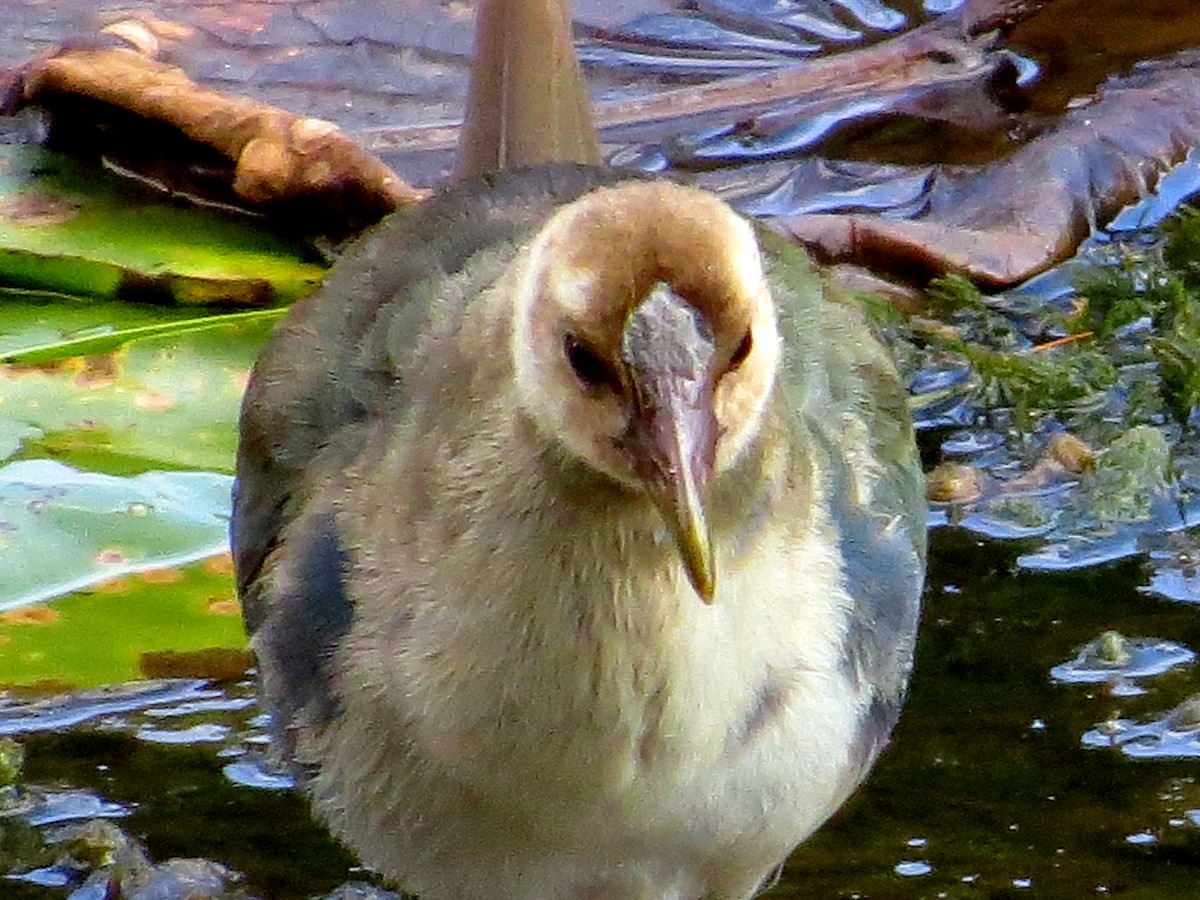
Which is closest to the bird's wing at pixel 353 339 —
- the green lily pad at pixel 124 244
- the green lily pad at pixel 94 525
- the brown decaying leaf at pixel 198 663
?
the brown decaying leaf at pixel 198 663

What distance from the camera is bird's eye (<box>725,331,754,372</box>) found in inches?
90.0

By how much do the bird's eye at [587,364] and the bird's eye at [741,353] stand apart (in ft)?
0.36

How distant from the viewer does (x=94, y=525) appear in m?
3.71

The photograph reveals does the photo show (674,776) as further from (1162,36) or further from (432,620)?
(1162,36)

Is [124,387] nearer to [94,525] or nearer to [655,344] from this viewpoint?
[94,525]

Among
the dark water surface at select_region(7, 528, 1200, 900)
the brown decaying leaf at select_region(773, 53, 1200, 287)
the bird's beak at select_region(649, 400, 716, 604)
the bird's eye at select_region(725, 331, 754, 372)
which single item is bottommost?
the dark water surface at select_region(7, 528, 1200, 900)

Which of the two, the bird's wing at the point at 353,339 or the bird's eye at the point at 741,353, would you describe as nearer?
the bird's eye at the point at 741,353

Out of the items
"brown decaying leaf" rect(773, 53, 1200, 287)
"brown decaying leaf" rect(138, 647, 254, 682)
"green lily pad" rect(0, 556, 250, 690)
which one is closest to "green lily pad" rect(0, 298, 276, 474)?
"green lily pad" rect(0, 556, 250, 690)

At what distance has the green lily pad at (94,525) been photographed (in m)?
3.64

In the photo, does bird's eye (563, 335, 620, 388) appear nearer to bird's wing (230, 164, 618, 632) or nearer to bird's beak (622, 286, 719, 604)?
bird's beak (622, 286, 719, 604)

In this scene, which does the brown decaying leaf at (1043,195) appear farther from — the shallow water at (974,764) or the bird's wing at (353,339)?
the bird's wing at (353,339)

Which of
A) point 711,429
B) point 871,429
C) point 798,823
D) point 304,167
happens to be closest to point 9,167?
Result: point 304,167

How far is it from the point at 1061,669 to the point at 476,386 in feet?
4.43

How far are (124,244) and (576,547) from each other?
2.10m
